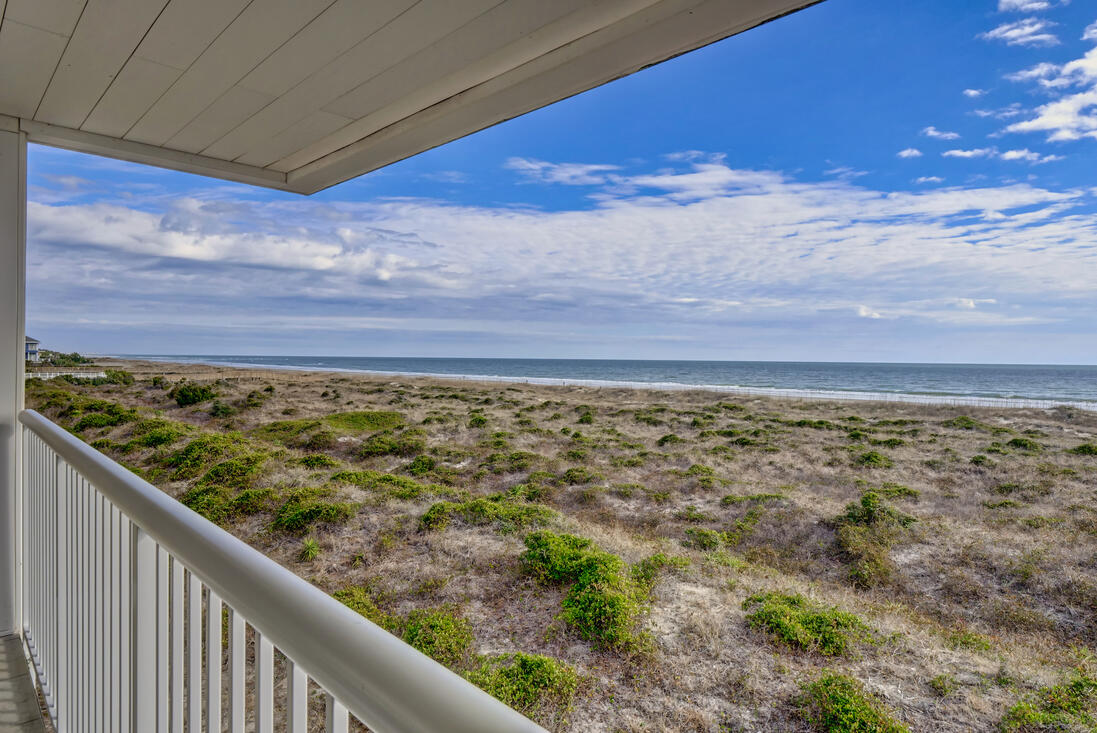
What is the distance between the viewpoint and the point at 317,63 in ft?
4.51

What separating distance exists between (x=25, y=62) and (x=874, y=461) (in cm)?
977

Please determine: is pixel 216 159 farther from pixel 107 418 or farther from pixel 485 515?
pixel 107 418

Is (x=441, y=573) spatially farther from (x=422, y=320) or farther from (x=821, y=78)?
(x=422, y=320)

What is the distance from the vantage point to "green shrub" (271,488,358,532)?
17.4 feet

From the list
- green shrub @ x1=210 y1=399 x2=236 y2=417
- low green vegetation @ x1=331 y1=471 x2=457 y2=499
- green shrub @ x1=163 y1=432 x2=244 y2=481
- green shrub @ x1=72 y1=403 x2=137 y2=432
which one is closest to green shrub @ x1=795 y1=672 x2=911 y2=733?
low green vegetation @ x1=331 y1=471 x2=457 y2=499

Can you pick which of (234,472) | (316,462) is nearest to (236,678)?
(234,472)

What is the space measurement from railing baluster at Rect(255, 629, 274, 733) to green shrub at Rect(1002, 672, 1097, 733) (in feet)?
11.9

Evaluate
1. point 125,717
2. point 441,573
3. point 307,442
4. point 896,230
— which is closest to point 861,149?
point 896,230

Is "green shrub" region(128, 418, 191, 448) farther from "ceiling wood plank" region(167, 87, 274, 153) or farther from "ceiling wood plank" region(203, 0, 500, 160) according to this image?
"ceiling wood plank" region(203, 0, 500, 160)

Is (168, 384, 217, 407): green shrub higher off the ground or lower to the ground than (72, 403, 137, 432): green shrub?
higher

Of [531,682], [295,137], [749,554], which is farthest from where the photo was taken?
[749,554]

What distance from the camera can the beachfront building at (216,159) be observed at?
422 millimetres

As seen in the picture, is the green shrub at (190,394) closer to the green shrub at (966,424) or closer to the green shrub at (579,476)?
the green shrub at (579,476)

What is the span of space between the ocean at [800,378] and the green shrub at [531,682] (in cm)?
1587
